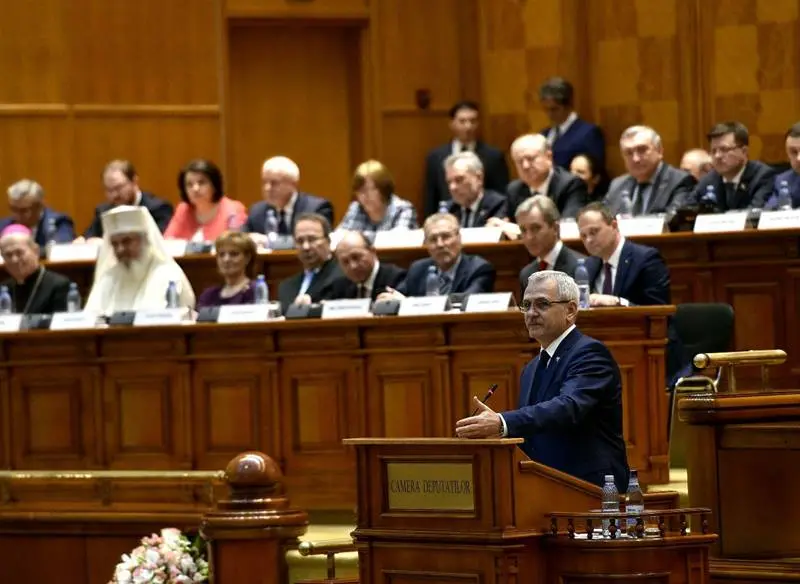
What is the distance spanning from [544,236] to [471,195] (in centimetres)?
177

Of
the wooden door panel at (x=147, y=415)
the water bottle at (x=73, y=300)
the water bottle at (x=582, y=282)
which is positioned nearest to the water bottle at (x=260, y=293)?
the wooden door panel at (x=147, y=415)

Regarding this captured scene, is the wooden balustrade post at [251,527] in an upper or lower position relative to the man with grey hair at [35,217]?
lower

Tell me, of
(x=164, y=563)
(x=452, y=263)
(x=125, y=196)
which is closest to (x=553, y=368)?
(x=164, y=563)

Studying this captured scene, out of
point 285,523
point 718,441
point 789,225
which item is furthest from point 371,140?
point 718,441

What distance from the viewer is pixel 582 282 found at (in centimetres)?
820

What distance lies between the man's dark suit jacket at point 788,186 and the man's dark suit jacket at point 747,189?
9cm

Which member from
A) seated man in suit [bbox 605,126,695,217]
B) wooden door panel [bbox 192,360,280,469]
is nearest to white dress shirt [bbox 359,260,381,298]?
wooden door panel [bbox 192,360,280,469]

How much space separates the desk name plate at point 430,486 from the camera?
5.06 metres

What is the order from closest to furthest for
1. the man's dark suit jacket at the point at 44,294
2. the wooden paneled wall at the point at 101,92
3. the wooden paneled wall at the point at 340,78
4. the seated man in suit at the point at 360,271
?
1. the seated man in suit at the point at 360,271
2. the man's dark suit jacket at the point at 44,294
3. the wooden paneled wall at the point at 340,78
4. the wooden paneled wall at the point at 101,92

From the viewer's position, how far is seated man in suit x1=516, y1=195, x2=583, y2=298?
8562mm

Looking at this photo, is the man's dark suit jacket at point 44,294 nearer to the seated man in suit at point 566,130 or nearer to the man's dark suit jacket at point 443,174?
the man's dark suit jacket at point 443,174

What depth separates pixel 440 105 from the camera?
516 inches

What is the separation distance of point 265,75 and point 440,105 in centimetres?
135

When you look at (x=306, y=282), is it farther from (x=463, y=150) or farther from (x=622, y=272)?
(x=463, y=150)
